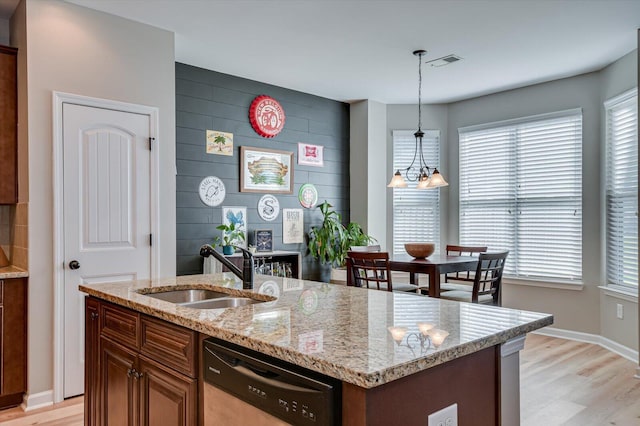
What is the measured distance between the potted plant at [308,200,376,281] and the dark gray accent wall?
106 mm

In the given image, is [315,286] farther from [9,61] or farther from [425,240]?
[425,240]

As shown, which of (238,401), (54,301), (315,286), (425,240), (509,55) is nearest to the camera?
(238,401)

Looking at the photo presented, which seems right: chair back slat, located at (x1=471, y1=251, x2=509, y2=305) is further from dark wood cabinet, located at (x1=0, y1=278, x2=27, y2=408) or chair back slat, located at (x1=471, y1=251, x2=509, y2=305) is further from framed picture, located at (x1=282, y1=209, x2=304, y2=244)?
dark wood cabinet, located at (x1=0, y1=278, x2=27, y2=408)

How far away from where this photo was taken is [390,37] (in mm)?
3904

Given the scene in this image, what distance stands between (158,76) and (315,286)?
7.68 ft

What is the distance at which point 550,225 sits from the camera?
203 inches

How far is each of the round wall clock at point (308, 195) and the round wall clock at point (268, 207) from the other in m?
0.36

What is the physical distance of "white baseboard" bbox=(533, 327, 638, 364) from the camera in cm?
420

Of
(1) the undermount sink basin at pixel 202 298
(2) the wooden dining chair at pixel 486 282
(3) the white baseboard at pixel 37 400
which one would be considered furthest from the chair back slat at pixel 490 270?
(3) the white baseboard at pixel 37 400

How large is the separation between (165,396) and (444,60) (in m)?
3.87

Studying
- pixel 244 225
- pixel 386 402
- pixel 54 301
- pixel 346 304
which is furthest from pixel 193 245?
pixel 386 402

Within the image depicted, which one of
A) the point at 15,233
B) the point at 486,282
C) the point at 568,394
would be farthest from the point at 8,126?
the point at 568,394

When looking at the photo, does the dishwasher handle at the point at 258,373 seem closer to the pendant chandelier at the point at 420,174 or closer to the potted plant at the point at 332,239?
the pendant chandelier at the point at 420,174

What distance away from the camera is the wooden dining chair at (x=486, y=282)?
3730 mm
